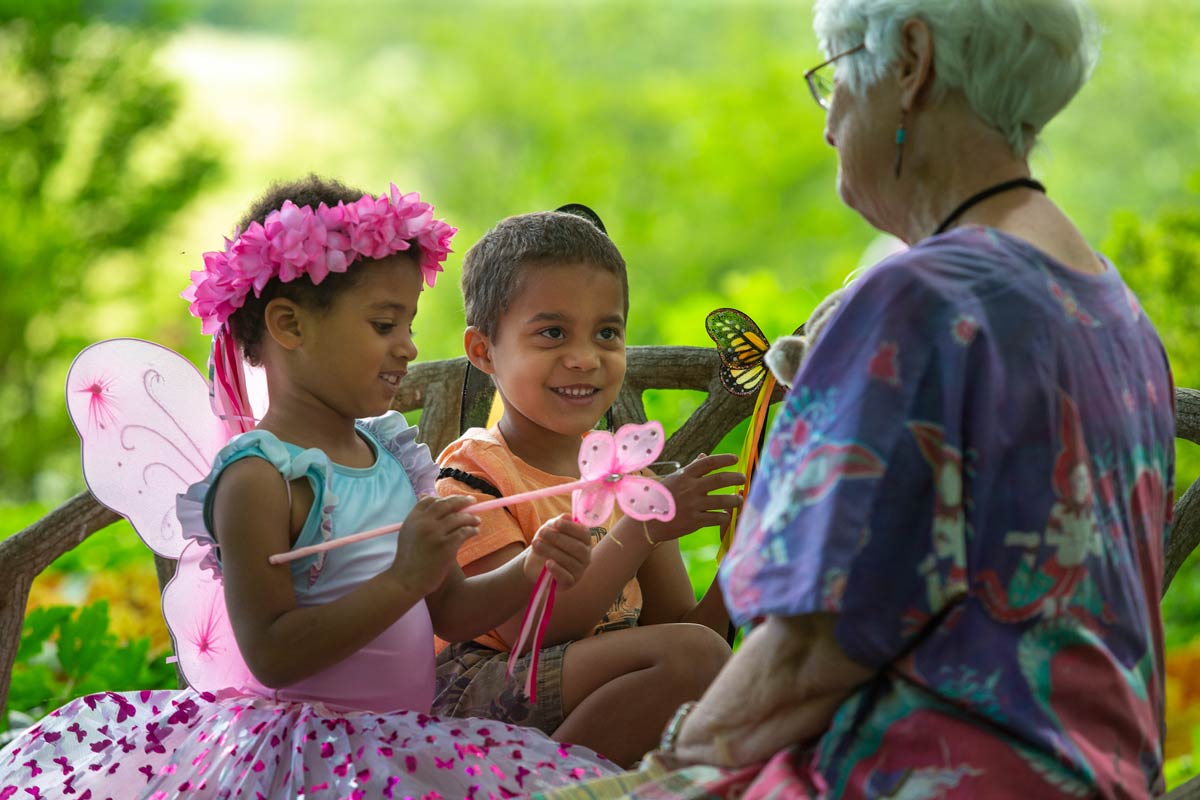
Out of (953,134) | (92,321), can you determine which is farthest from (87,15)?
(953,134)

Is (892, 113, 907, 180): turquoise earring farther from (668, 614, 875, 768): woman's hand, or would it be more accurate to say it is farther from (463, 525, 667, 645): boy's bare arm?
(463, 525, 667, 645): boy's bare arm

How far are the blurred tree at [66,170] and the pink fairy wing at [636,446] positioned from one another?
25.0 feet

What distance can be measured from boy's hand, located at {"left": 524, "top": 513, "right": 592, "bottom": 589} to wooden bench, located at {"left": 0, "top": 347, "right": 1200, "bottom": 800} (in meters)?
0.77

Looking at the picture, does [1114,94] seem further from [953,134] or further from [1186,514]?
[953,134]

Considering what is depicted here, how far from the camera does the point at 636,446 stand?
202 centimetres

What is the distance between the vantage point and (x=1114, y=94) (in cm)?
997

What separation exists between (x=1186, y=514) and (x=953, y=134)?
4.24 ft

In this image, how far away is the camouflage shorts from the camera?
2227mm

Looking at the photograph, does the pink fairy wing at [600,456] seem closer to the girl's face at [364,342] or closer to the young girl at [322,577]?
the young girl at [322,577]

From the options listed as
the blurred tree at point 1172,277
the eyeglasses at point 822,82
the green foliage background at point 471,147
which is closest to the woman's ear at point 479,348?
the eyeglasses at point 822,82

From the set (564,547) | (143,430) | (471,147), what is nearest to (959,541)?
(564,547)

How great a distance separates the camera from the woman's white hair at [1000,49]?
63.5 inches

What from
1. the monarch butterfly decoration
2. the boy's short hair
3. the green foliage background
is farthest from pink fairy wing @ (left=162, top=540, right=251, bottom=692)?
the green foliage background

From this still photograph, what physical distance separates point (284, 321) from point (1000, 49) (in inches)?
44.2
